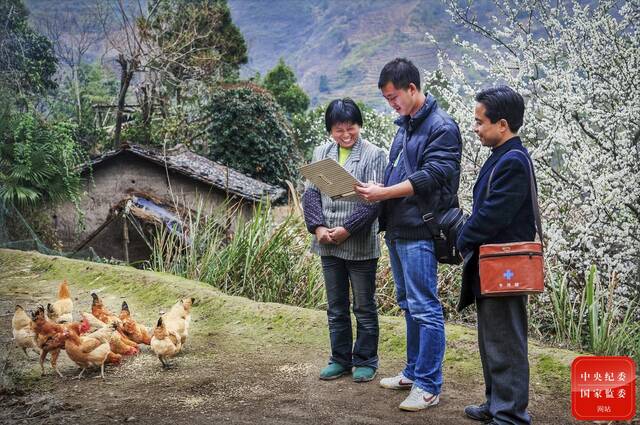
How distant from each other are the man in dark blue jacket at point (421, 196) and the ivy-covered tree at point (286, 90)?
3225cm

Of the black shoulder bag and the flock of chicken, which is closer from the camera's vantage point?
the black shoulder bag

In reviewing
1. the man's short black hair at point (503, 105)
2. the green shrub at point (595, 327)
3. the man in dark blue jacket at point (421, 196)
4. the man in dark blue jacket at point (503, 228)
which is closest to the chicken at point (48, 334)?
Answer: the man in dark blue jacket at point (421, 196)

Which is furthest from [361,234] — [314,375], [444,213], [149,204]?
[149,204]

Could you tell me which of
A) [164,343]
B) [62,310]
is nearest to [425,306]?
[164,343]

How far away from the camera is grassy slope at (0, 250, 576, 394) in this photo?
473 centimetres

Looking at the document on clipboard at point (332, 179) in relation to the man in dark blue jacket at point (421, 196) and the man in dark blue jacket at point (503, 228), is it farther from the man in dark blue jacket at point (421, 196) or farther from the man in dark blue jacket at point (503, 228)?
the man in dark blue jacket at point (503, 228)

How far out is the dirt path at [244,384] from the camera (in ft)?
13.1

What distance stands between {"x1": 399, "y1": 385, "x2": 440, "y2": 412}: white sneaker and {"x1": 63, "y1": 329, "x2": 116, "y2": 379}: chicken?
6.63 ft

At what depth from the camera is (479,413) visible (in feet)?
12.5

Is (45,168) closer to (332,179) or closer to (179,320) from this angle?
(179,320)

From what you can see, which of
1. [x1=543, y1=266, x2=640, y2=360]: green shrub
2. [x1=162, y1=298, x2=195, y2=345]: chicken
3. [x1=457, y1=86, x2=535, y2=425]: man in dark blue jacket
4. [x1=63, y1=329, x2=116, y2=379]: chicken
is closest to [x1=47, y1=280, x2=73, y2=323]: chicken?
[x1=63, y1=329, x2=116, y2=379]: chicken

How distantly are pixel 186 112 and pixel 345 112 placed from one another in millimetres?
20929

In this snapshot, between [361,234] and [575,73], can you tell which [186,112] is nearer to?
[575,73]

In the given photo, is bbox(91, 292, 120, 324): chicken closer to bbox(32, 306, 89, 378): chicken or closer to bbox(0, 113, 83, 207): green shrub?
bbox(32, 306, 89, 378): chicken
